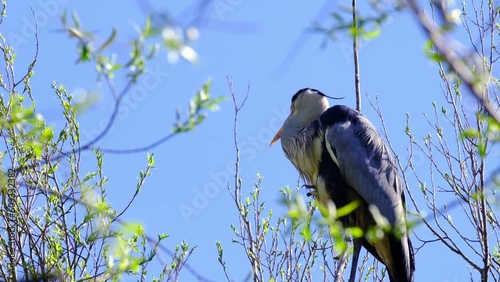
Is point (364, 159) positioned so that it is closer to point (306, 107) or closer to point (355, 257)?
point (355, 257)

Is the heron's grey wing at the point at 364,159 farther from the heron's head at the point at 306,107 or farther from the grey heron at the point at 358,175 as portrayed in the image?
the heron's head at the point at 306,107

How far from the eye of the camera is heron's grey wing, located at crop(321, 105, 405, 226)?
4871mm

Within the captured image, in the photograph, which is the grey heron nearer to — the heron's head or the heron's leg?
the heron's leg

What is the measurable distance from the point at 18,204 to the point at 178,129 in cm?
272

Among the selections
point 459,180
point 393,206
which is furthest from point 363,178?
point 459,180

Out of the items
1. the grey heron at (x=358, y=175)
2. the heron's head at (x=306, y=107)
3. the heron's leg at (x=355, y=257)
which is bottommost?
the heron's leg at (x=355, y=257)

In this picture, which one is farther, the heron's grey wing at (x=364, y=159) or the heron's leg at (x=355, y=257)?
the heron's grey wing at (x=364, y=159)

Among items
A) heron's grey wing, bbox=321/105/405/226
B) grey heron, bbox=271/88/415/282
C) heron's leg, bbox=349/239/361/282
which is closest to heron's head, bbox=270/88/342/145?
grey heron, bbox=271/88/415/282

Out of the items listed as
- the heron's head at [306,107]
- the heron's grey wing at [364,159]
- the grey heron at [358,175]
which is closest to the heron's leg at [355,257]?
the grey heron at [358,175]

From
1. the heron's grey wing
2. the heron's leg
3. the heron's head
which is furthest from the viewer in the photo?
the heron's head

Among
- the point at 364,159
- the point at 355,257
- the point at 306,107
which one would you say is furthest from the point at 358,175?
the point at 306,107

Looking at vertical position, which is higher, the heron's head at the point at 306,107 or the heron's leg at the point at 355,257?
the heron's head at the point at 306,107

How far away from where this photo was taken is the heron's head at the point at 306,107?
5595mm

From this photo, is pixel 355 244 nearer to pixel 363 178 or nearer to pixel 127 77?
pixel 363 178
